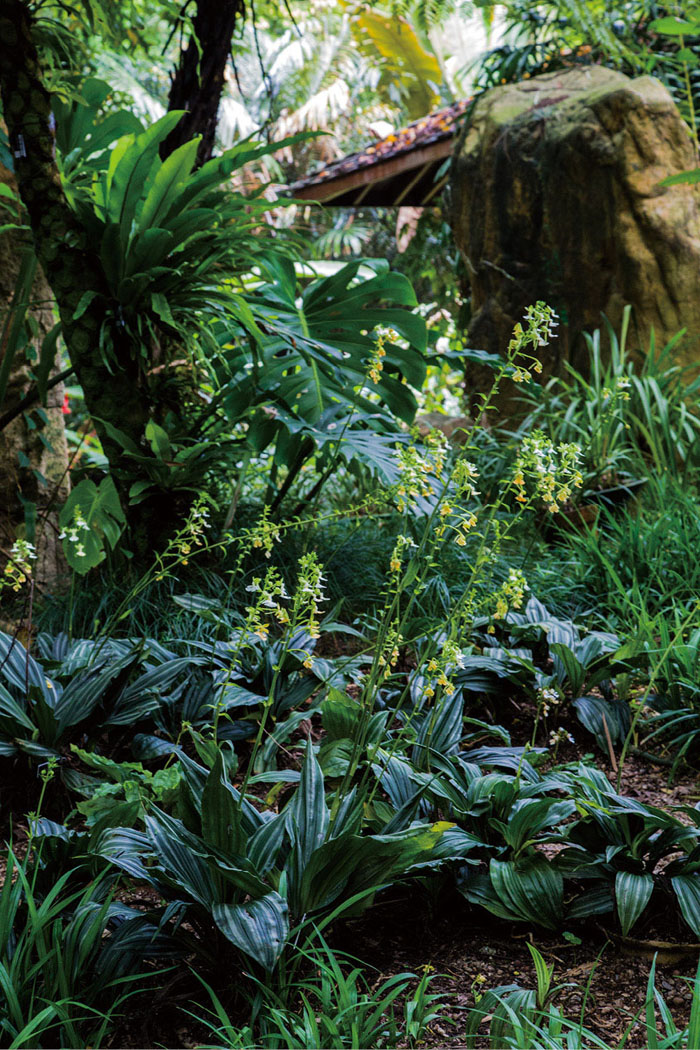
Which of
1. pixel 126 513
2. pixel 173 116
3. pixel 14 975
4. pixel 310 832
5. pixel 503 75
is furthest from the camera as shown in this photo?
pixel 503 75

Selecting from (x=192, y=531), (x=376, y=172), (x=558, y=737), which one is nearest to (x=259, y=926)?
(x=192, y=531)

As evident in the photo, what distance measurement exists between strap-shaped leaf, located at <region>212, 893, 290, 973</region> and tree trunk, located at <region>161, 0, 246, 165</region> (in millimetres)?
3004

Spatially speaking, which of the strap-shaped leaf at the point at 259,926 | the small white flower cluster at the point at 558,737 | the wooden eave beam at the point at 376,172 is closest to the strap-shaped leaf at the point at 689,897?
the small white flower cluster at the point at 558,737

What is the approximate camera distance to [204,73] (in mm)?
3424

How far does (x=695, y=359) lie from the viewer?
4.73 meters

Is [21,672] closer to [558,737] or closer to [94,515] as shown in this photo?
[94,515]

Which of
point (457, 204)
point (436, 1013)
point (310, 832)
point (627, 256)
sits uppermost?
point (457, 204)

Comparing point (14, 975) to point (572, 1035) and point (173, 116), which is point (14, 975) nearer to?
point (572, 1035)

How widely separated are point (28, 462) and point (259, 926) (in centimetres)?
227

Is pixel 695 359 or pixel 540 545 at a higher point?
pixel 695 359

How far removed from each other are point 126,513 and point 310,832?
1625mm

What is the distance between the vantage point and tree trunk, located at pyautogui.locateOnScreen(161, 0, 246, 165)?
342cm

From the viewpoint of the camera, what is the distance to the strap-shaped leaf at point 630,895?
1458 mm

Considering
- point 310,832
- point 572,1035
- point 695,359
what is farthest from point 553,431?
point 572,1035
